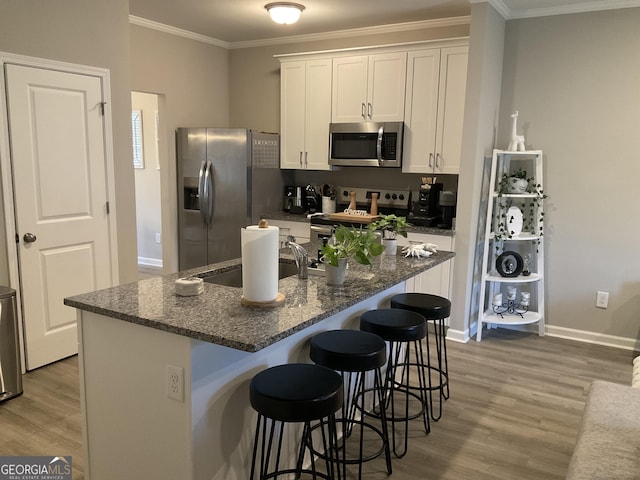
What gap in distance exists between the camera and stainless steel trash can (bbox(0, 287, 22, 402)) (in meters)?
3.00

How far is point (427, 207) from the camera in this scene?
4.48 meters

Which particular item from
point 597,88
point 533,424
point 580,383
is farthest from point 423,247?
point 597,88

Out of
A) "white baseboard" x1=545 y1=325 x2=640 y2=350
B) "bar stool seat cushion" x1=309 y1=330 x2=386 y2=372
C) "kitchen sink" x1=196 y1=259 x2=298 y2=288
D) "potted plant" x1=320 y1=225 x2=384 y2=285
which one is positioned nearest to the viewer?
"bar stool seat cushion" x1=309 y1=330 x2=386 y2=372

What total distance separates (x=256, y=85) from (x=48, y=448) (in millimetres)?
4194

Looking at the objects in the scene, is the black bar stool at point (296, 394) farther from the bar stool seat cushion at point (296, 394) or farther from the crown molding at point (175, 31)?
the crown molding at point (175, 31)

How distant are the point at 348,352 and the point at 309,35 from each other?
13.2ft

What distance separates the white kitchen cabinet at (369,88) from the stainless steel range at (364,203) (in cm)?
77

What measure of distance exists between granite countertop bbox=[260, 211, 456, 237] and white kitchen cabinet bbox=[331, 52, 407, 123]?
0.99 m

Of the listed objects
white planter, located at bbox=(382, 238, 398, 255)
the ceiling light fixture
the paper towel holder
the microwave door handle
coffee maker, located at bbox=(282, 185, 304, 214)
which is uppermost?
the ceiling light fixture

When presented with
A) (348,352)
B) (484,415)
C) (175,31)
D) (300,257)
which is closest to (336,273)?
(300,257)

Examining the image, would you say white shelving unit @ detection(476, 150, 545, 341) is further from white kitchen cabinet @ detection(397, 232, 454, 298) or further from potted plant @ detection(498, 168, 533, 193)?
white kitchen cabinet @ detection(397, 232, 454, 298)

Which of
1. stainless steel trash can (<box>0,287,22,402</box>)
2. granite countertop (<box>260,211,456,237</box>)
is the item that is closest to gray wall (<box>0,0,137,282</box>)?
stainless steel trash can (<box>0,287,22,402</box>)

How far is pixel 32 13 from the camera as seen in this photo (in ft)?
10.5

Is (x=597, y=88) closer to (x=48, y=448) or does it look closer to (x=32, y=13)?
(x=32, y=13)
